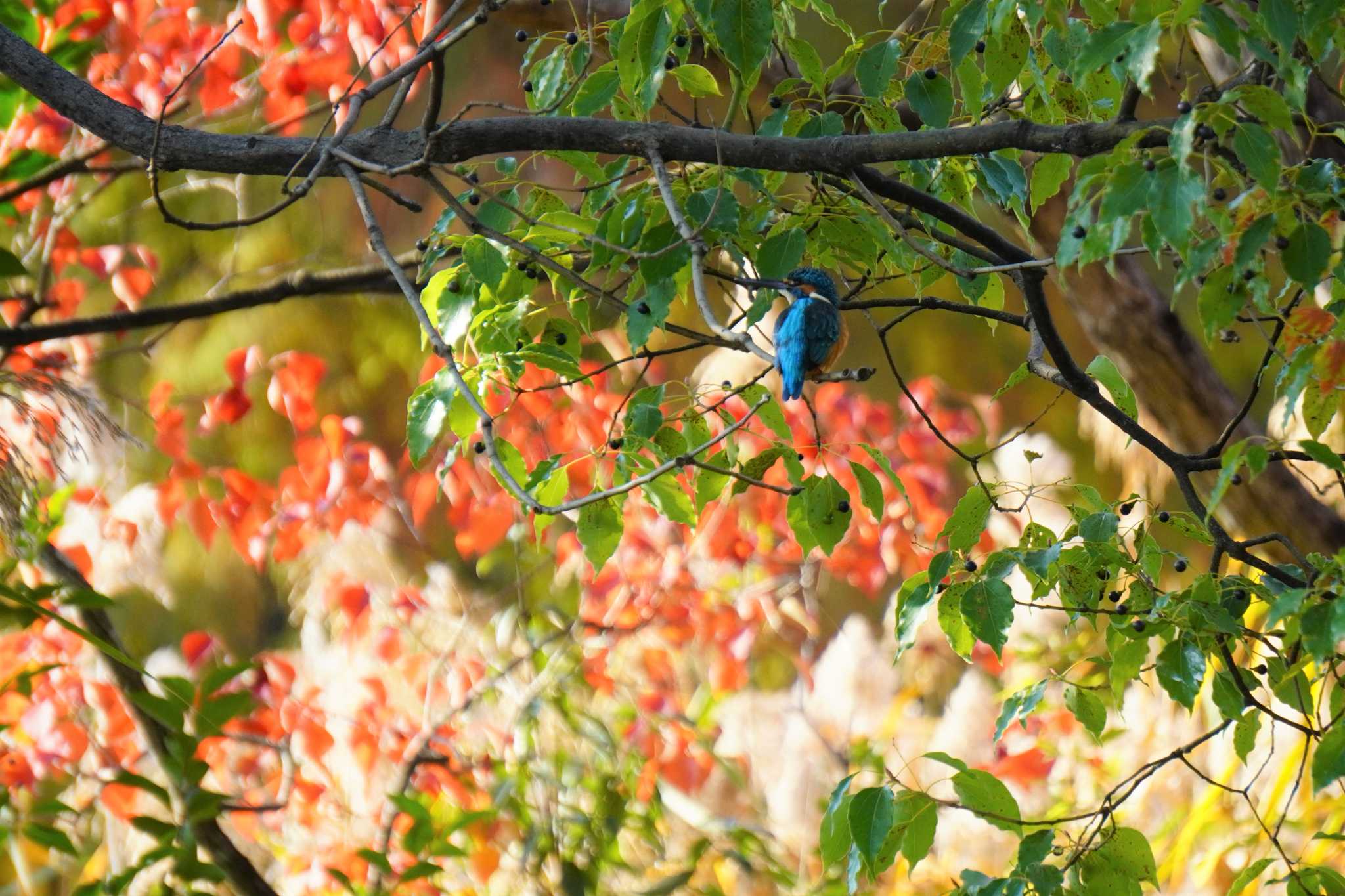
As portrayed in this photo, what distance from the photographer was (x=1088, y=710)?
92 centimetres

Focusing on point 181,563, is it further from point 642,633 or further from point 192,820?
point 192,820

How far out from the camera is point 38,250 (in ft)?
8.04

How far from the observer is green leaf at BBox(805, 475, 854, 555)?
895mm

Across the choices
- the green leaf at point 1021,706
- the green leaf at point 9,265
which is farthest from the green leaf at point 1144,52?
the green leaf at point 9,265

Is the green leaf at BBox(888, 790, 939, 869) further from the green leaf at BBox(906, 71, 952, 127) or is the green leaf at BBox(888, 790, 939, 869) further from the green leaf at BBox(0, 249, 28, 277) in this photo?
the green leaf at BBox(0, 249, 28, 277)

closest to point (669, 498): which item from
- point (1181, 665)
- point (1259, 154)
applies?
point (1181, 665)

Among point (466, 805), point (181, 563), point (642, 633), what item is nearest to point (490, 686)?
point (466, 805)

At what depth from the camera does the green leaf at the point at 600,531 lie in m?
0.90

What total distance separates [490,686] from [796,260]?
4.26 feet

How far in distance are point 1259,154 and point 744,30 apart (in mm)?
290

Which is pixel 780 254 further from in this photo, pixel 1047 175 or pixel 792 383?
pixel 1047 175

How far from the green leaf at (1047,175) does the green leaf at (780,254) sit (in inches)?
6.9

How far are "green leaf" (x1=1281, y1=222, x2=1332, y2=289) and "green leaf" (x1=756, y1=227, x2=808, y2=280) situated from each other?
0.29m

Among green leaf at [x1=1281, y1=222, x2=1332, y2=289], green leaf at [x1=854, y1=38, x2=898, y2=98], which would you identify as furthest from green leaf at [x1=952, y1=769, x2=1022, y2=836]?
green leaf at [x1=854, y1=38, x2=898, y2=98]
